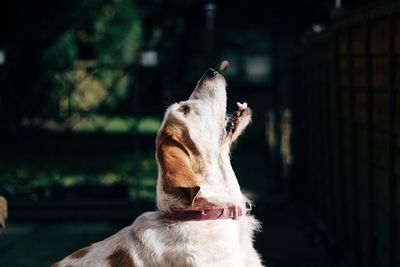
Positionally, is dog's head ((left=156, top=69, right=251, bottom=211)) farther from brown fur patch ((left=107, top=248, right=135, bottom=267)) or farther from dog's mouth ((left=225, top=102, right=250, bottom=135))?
brown fur patch ((left=107, top=248, right=135, bottom=267))

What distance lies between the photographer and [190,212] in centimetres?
420

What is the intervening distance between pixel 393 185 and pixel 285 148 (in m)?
6.76

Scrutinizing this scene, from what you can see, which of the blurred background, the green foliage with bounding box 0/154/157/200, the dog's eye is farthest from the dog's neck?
the green foliage with bounding box 0/154/157/200

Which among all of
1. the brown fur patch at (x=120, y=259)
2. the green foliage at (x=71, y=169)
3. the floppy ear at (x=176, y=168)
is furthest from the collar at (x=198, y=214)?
the green foliage at (x=71, y=169)

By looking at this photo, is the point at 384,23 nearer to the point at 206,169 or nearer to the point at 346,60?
the point at 346,60

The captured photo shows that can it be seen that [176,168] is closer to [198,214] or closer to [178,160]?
[178,160]

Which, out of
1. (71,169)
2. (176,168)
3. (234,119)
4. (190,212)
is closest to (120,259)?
(190,212)

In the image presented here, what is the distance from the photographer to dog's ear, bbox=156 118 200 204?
401 centimetres

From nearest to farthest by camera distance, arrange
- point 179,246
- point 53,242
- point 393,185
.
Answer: point 179,246 < point 393,185 < point 53,242

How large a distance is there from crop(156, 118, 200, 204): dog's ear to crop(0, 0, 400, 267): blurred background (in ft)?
5.79

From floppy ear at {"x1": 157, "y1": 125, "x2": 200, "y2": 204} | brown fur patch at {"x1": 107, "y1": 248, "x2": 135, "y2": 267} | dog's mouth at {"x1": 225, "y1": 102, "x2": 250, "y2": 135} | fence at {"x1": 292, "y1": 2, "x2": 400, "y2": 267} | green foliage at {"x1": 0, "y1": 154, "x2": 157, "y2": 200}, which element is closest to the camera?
floppy ear at {"x1": 157, "y1": 125, "x2": 200, "y2": 204}

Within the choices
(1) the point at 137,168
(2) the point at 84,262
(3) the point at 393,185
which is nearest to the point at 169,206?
(2) the point at 84,262

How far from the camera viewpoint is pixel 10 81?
11383mm

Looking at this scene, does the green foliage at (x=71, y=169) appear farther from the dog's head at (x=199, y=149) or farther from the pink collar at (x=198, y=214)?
the pink collar at (x=198, y=214)
